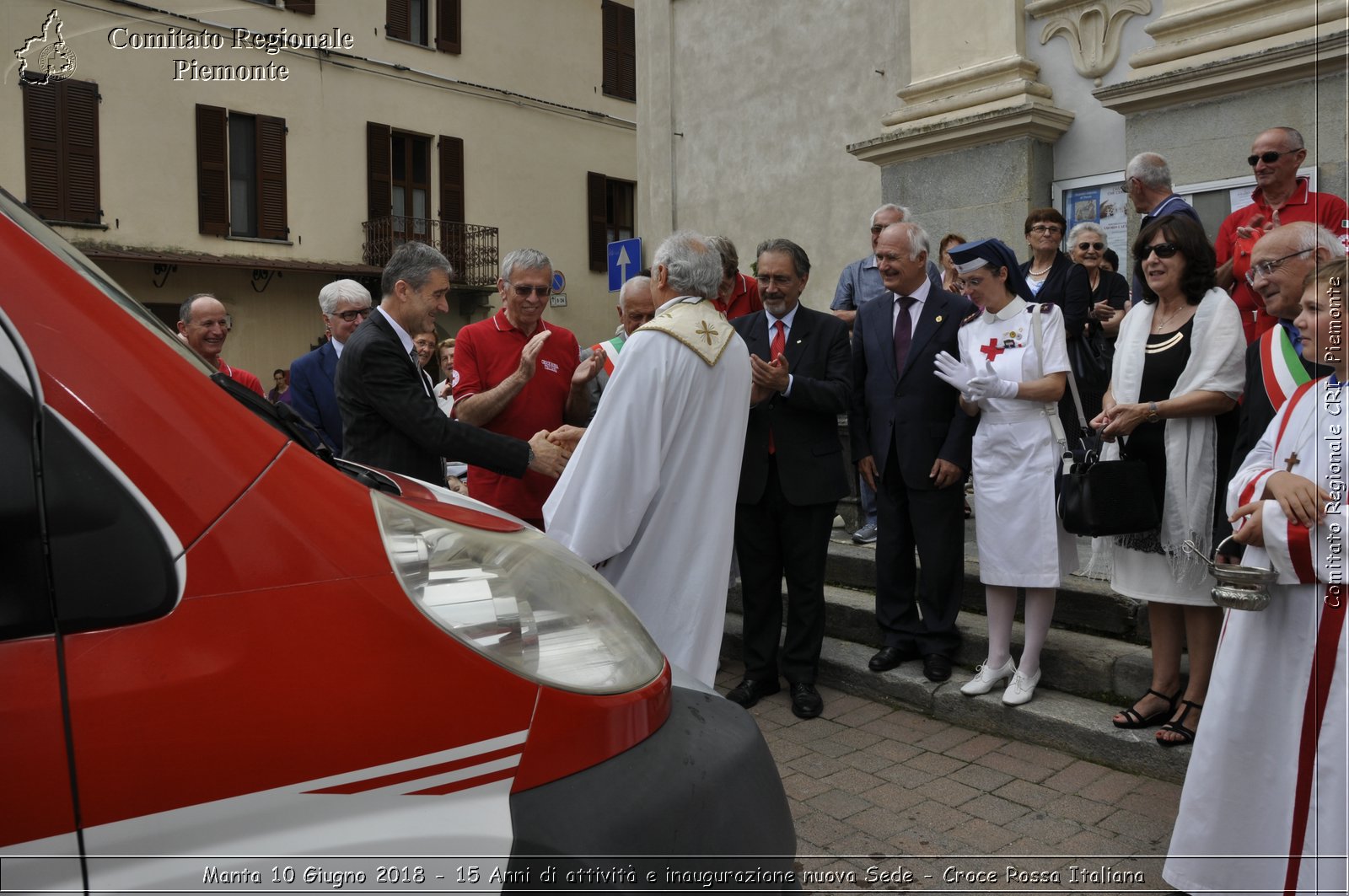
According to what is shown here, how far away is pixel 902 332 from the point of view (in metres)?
4.92

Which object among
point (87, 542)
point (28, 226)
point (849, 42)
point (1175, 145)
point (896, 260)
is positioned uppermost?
point (849, 42)

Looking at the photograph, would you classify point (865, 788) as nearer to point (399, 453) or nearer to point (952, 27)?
point (399, 453)

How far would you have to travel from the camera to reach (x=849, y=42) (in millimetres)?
10789

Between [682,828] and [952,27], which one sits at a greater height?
[952,27]

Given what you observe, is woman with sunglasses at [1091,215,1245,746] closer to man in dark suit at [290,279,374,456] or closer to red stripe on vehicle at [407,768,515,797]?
red stripe on vehicle at [407,768,515,797]

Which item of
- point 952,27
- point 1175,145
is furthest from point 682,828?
point 952,27

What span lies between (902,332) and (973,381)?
633 millimetres

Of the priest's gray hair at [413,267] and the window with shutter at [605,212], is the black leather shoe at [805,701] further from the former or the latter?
the window with shutter at [605,212]

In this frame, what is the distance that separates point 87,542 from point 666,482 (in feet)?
8.15

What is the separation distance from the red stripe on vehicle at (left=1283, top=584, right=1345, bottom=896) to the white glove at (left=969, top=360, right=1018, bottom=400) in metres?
1.81

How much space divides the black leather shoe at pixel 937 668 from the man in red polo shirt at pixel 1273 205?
1971 mm

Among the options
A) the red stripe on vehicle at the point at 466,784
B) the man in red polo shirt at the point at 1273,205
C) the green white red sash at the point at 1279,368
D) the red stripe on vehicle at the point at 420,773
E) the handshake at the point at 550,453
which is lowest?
the red stripe on vehicle at the point at 466,784

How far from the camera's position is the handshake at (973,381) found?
4324mm

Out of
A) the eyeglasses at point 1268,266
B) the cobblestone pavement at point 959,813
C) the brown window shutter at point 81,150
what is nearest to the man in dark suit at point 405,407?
the cobblestone pavement at point 959,813
